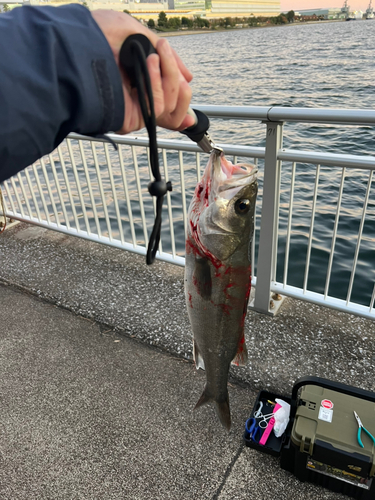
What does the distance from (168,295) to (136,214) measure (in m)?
4.99

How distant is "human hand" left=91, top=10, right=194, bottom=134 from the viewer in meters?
0.83

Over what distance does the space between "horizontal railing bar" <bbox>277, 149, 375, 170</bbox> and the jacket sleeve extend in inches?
83.7

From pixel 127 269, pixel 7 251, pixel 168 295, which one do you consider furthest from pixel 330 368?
pixel 7 251

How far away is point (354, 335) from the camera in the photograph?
3.10 metres

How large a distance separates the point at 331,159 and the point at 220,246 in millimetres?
1634

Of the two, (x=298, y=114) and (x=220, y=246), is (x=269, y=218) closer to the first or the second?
(x=298, y=114)

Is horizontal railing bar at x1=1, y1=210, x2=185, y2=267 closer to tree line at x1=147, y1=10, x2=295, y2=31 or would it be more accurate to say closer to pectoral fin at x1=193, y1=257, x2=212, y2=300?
pectoral fin at x1=193, y1=257, x2=212, y2=300

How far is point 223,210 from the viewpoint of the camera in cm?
137

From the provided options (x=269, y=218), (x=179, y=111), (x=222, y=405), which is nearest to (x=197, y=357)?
(x=222, y=405)

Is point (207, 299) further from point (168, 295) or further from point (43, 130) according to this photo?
point (168, 295)

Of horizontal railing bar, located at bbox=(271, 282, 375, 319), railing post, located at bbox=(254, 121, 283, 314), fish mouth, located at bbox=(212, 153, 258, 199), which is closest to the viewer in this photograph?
fish mouth, located at bbox=(212, 153, 258, 199)

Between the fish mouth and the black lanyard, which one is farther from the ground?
the black lanyard

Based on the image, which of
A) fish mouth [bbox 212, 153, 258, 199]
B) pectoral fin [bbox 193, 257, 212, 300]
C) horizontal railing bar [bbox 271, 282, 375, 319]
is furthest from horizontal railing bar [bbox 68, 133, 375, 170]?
pectoral fin [bbox 193, 257, 212, 300]

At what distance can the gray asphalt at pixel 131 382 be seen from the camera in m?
2.21
